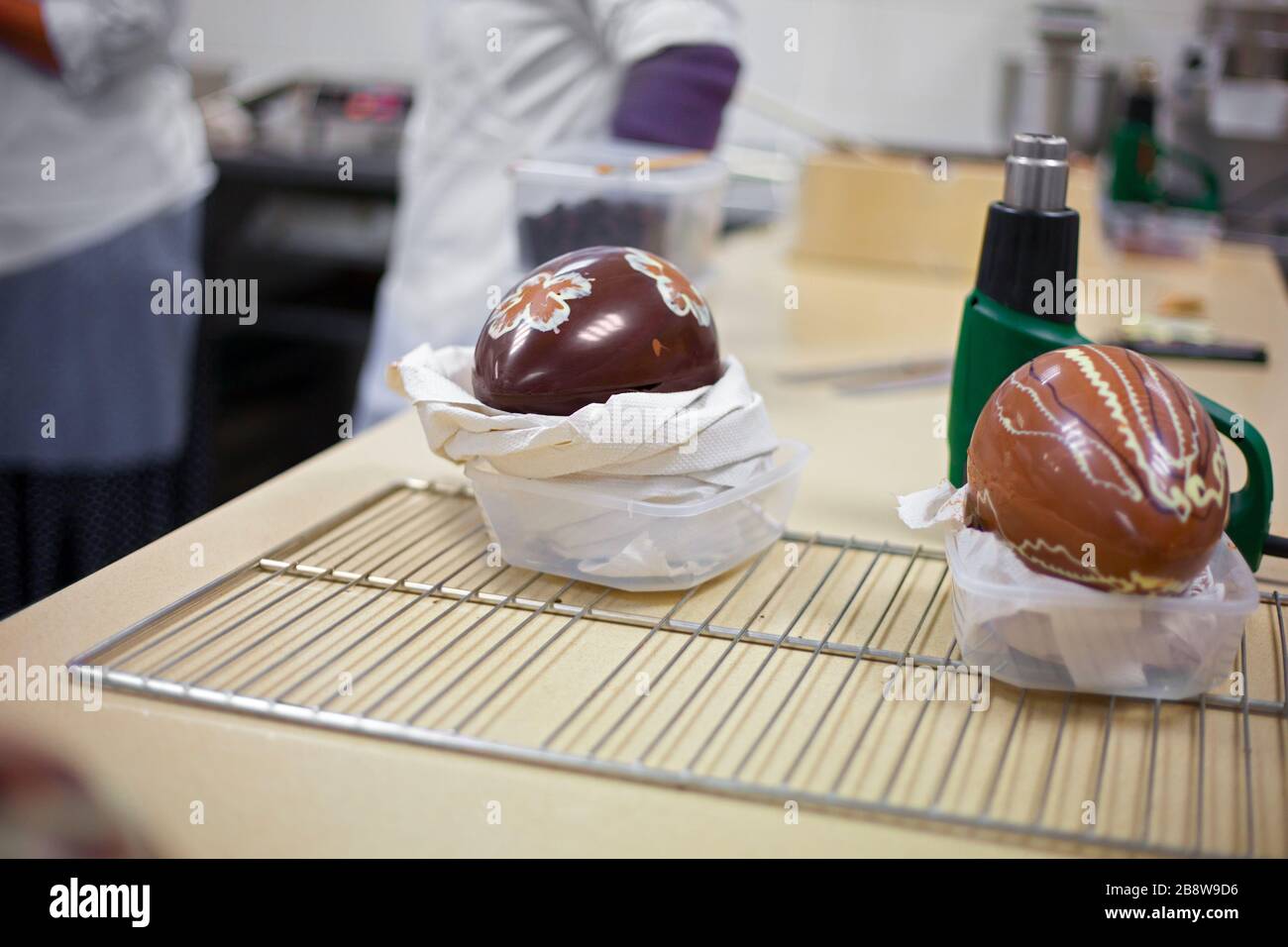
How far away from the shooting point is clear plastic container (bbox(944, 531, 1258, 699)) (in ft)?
2.05

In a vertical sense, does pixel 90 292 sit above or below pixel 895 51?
below

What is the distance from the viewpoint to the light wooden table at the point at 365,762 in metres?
0.53

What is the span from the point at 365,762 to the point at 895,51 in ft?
6.88

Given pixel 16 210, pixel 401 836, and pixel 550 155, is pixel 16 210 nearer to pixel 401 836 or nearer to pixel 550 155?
pixel 550 155

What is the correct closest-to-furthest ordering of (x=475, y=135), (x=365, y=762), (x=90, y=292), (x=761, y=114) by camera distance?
(x=365, y=762) < (x=475, y=135) < (x=90, y=292) < (x=761, y=114)

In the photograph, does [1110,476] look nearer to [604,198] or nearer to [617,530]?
[617,530]

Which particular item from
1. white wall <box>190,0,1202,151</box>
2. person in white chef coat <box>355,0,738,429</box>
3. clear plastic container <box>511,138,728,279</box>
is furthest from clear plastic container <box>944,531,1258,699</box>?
white wall <box>190,0,1202,151</box>

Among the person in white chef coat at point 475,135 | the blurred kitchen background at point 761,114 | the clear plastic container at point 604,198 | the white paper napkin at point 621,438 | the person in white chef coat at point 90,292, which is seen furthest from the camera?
the blurred kitchen background at point 761,114

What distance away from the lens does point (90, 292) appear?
1682 mm

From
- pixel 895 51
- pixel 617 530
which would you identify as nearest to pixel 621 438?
pixel 617 530

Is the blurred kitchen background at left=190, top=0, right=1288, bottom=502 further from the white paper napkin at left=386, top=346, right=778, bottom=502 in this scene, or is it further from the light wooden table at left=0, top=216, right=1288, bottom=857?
the white paper napkin at left=386, top=346, right=778, bottom=502

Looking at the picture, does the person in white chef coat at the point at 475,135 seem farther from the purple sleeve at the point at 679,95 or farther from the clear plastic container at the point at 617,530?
the clear plastic container at the point at 617,530

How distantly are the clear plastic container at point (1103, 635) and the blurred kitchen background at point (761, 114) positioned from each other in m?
1.31

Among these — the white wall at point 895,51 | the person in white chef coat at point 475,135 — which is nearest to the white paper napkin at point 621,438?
the person in white chef coat at point 475,135
